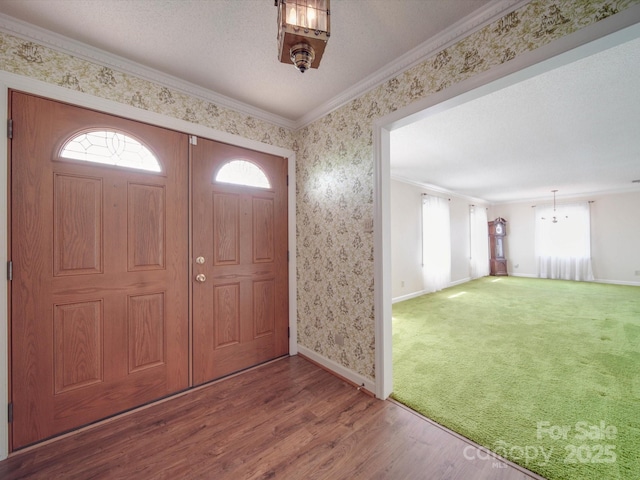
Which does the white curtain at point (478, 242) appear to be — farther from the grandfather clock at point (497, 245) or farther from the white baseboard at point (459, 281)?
the white baseboard at point (459, 281)

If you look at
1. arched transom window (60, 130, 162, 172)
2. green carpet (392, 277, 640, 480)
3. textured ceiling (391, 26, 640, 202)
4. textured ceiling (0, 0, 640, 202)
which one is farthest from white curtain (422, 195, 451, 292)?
arched transom window (60, 130, 162, 172)

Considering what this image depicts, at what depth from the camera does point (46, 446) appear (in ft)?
5.11

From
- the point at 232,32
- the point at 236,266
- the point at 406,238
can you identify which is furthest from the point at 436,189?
the point at 232,32

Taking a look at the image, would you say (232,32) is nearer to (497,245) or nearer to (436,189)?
(436,189)

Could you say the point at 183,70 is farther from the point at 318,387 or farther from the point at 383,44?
the point at 318,387

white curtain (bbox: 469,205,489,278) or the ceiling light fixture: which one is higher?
the ceiling light fixture

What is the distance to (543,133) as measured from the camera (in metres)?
3.05

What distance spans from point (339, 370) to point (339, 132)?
223cm

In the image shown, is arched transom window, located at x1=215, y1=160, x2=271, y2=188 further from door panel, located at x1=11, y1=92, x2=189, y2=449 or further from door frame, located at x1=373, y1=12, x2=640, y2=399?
door frame, located at x1=373, y1=12, x2=640, y2=399

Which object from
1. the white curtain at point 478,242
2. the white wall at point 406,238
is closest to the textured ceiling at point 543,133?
the white wall at point 406,238

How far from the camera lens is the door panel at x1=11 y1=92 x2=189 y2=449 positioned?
154 cm

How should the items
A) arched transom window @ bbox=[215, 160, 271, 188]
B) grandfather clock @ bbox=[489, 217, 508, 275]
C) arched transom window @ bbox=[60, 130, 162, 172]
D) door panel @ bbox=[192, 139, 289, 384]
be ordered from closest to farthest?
arched transom window @ bbox=[60, 130, 162, 172], door panel @ bbox=[192, 139, 289, 384], arched transom window @ bbox=[215, 160, 271, 188], grandfather clock @ bbox=[489, 217, 508, 275]

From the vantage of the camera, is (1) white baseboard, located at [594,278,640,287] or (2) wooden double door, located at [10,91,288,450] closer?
(2) wooden double door, located at [10,91,288,450]

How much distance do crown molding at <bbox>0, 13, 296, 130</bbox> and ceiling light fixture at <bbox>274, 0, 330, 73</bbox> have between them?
5.33 feet
